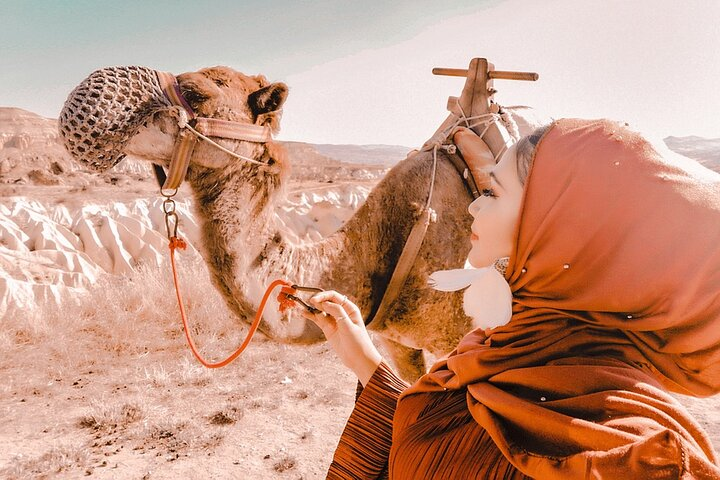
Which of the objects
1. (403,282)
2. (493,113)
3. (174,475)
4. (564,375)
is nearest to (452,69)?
(493,113)

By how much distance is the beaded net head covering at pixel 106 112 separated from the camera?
2.16 metres

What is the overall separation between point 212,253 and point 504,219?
181 cm

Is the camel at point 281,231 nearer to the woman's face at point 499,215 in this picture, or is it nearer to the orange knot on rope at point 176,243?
the orange knot on rope at point 176,243

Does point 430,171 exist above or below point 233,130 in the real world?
below

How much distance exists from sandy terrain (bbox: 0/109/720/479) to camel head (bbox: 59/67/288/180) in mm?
789

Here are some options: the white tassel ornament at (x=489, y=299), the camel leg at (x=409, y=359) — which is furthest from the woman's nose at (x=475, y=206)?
the camel leg at (x=409, y=359)

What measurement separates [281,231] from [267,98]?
2.41 feet

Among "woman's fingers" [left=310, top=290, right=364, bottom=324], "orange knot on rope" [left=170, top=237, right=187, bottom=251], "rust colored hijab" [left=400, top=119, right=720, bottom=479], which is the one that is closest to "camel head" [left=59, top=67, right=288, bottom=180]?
"orange knot on rope" [left=170, top=237, right=187, bottom=251]

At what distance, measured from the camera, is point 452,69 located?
3.68 m

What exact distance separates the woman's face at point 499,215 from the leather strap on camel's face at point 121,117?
1.67 m

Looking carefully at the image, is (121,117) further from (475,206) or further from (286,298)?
(475,206)

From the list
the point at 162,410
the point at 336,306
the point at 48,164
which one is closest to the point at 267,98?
the point at 336,306

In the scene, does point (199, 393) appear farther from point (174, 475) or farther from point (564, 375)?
point (564, 375)

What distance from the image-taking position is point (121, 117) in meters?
2.22
